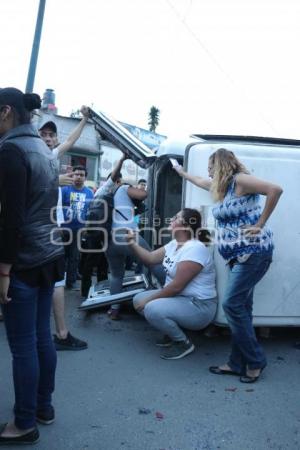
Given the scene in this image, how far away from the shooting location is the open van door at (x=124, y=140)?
405 cm

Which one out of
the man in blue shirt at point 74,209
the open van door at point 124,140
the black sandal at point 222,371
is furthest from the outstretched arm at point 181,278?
the man in blue shirt at point 74,209

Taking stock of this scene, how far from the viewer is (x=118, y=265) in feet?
16.5

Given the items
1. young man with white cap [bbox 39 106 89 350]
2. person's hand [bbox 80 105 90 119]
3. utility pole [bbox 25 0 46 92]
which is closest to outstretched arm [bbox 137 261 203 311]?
young man with white cap [bbox 39 106 89 350]

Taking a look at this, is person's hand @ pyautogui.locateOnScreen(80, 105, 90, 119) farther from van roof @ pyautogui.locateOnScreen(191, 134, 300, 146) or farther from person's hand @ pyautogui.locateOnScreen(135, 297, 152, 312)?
person's hand @ pyautogui.locateOnScreen(135, 297, 152, 312)

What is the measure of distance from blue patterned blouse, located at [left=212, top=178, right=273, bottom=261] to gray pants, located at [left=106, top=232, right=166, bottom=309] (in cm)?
134

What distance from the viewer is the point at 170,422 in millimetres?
2816

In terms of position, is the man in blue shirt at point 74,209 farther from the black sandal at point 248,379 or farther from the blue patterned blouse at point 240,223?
the black sandal at point 248,379

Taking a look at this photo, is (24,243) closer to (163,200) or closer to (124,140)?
(124,140)

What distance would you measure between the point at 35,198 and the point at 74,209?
4.01 meters

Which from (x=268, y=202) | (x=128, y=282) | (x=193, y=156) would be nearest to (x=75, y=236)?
(x=128, y=282)

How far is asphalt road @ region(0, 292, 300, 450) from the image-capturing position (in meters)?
2.62

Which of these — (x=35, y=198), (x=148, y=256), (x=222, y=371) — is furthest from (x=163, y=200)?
(x=35, y=198)

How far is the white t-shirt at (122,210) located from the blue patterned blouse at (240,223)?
1.51 m

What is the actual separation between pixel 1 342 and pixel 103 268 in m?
2.54
